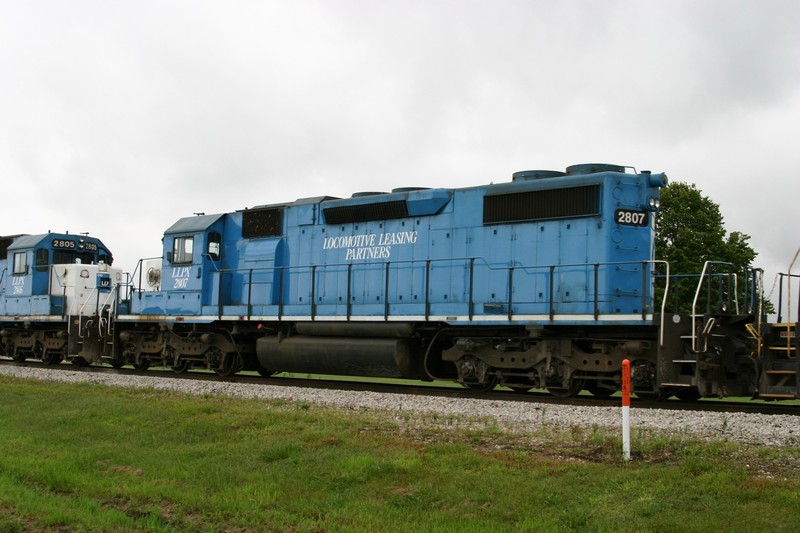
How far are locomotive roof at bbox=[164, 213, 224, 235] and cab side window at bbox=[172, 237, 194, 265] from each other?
22cm

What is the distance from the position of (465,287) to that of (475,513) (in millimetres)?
9555

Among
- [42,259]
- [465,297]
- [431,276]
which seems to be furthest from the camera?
[42,259]

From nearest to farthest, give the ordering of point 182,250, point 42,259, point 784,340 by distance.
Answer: point 784,340, point 182,250, point 42,259

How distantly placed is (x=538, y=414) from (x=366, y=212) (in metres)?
7.38

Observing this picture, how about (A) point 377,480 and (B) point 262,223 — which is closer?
(A) point 377,480

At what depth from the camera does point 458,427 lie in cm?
967

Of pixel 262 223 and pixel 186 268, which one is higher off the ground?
pixel 262 223

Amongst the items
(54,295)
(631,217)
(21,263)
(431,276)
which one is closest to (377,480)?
(631,217)

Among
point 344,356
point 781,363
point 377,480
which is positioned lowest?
point 377,480

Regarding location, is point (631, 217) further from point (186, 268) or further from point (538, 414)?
point (186, 268)

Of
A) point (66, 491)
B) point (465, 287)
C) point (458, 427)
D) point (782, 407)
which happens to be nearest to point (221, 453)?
point (66, 491)

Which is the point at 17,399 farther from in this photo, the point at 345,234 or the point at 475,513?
the point at 475,513

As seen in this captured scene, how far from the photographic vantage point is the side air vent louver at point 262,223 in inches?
741

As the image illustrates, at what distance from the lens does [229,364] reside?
62.9ft
